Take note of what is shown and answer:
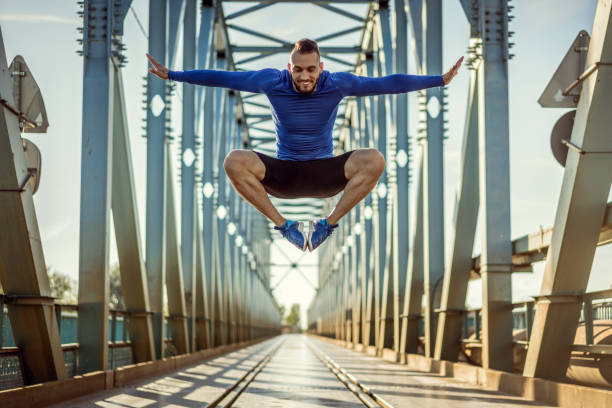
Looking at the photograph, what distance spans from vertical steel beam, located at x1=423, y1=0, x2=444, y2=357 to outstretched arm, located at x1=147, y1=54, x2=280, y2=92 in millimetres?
11430

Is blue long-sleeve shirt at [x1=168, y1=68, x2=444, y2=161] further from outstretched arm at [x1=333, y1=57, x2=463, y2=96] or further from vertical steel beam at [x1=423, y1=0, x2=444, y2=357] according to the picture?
vertical steel beam at [x1=423, y1=0, x2=444, y2=357]

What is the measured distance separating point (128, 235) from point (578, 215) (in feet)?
24.1

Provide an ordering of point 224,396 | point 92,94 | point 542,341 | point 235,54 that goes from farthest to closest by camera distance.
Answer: point 235,54, point 92,94, point 224,396, point 542,341

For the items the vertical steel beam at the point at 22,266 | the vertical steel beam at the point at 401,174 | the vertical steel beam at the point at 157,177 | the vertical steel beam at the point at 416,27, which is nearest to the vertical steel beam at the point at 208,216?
the vertical steel beam at the point at 401,174

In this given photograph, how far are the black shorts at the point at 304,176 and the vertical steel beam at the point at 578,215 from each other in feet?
11.5

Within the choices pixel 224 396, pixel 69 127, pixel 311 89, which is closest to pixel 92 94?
pixel 224 396

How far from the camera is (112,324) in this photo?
13398mm

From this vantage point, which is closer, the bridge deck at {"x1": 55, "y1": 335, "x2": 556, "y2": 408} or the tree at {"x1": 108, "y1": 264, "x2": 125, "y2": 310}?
the bridge deck at {"x1": 55, "y1": 335, "x2": 556, "y2": 408}

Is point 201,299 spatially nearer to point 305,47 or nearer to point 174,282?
point 174,282

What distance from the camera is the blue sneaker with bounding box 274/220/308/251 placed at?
242 inches

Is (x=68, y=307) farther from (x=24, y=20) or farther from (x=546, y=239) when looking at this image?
(x=546, y=239)

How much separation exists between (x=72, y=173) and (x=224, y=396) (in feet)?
41.3

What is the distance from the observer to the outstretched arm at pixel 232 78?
230 inches

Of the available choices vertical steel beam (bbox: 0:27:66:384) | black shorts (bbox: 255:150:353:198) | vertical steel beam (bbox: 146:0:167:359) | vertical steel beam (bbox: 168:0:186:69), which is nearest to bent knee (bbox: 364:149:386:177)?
black shorts (bbox: 255:150:353:198)
